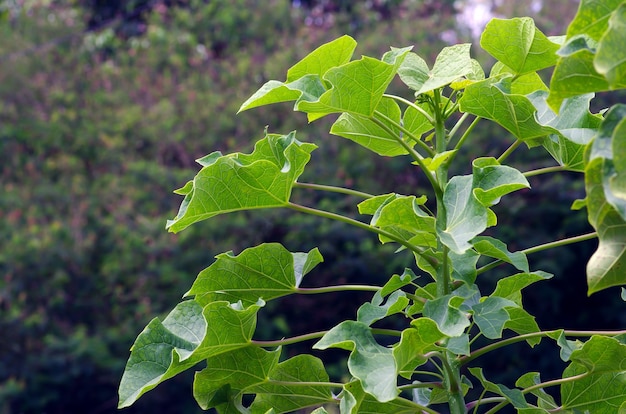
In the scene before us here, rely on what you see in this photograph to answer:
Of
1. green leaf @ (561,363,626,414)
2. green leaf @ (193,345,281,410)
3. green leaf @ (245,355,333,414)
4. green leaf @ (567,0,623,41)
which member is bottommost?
green leaf @ (561,363,626,414)

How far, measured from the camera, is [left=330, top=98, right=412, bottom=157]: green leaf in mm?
812

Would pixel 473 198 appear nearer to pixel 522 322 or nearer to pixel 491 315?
pixel 491 315

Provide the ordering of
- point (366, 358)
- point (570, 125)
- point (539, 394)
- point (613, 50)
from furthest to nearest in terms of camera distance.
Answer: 1. point (539, 394)
2. point (570, 125)
3. point (366, 358)
4. point (613, 50)

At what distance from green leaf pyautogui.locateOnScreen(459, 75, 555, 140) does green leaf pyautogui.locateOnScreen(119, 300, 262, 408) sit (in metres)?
0.28

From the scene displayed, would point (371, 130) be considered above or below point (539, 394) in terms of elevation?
above

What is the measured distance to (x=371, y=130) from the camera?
2.70 feet

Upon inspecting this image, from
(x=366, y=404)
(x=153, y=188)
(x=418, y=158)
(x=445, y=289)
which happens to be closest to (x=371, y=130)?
(x=418, y=158)

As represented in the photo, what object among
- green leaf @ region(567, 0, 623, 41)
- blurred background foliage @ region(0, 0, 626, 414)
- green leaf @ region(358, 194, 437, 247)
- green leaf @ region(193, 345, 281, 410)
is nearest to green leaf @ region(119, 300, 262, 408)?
green leaf @ region(193, 345, 281, 410)

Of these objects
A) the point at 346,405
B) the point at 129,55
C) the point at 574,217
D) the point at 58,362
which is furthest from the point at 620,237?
the point at 129,55

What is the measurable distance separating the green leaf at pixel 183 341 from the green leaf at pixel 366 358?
0.10 m

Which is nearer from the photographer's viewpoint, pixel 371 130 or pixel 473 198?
pixel 473 198

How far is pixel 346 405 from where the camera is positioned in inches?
26.4

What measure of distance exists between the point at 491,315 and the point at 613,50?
286 mm

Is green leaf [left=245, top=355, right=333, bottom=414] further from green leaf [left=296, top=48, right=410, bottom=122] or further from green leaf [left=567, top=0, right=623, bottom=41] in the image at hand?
green leaf [left=567, top=0, right=623, bottom=41]
